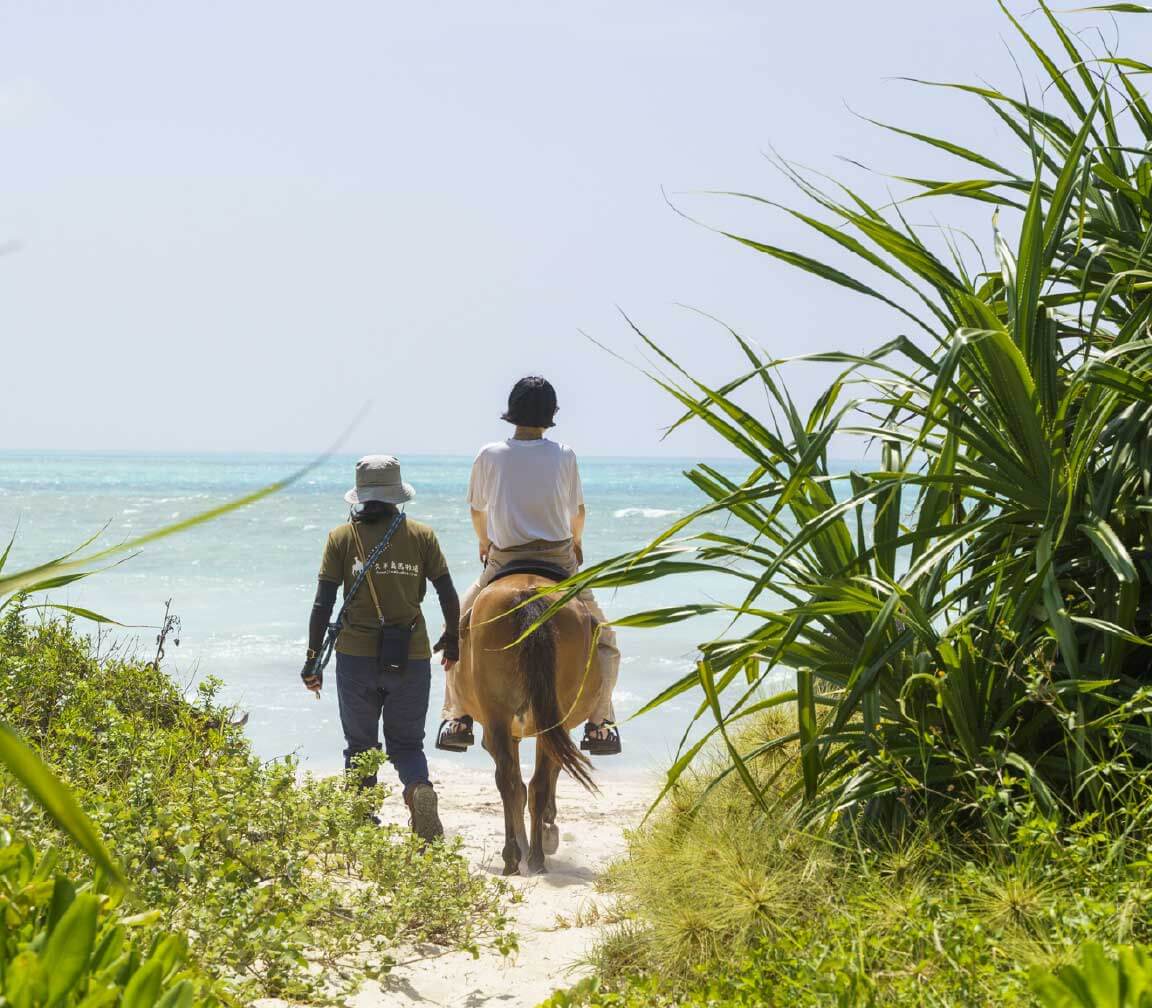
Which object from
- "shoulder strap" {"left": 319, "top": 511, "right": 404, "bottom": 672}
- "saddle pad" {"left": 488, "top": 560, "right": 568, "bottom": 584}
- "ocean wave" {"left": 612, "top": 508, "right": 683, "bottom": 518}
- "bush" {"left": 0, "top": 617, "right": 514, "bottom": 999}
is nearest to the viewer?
"bush" {"left": 0, "top": 617, "right": 514, "bottom": 999}

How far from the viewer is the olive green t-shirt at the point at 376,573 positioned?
5.95 meters

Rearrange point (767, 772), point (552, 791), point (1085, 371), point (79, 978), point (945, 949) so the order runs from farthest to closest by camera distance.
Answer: point (552, 791)
point (767, 772)
point (1085, 371)
point (945, 949)
point (79, 978)

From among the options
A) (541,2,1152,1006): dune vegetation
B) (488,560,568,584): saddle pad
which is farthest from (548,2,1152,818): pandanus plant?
(488,560,568,584): saddle pad

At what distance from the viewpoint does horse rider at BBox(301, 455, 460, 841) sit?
596 cm

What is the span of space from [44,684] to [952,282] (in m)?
4.29

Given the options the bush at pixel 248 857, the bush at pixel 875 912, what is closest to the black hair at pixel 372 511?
the bush at pixel 248 857

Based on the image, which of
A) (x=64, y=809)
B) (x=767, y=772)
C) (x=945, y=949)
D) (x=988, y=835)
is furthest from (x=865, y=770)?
(x=64, y=809)

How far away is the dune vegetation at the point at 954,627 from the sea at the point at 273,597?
59cm

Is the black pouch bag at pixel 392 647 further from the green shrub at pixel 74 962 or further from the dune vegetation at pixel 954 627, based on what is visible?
the green shrub at pixel 74 962

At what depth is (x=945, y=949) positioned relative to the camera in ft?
8.34

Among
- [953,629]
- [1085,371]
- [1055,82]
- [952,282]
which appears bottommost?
[953,629]

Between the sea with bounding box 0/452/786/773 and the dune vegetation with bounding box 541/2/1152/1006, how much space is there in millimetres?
591

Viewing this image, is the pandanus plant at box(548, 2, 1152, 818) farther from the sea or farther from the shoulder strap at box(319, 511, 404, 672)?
the shoulder strap at box(319, 511, 404, 672)

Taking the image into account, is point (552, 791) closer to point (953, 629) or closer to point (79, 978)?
point (953, 629)
